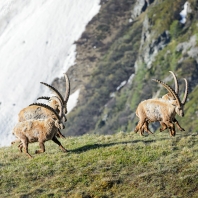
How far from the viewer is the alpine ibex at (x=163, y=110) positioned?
33.7 m

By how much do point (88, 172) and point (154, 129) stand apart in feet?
438

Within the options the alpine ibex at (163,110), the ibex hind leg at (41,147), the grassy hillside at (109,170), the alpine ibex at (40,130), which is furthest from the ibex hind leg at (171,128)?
the ibex hind leg at (41,147)

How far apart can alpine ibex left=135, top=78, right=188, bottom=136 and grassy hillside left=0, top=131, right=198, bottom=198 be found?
1446mm

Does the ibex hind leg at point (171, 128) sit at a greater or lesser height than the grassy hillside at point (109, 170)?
greater

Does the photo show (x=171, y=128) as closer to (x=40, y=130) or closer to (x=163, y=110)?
(x=163, y=110)

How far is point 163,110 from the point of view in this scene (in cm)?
3431

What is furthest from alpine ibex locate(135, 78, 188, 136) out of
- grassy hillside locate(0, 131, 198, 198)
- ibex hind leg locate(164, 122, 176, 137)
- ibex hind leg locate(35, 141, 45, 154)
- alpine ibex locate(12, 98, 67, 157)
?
ibex hind leg locate(35, 141, 45, 154)

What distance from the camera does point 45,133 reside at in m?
30.8

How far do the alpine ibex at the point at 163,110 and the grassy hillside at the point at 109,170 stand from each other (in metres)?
1.45

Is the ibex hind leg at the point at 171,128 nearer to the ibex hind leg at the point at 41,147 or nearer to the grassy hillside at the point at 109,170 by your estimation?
the grassy hillside at the point at 109,170

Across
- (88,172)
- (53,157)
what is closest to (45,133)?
(53,157)

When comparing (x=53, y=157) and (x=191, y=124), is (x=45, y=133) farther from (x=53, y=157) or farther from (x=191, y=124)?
(x=191, y=124)

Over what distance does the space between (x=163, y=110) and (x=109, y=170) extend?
22.9 ft

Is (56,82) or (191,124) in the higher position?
(56,82)
